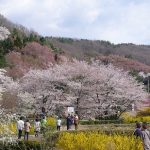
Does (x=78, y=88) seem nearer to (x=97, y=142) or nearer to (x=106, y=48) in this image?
(x=97, y=142)

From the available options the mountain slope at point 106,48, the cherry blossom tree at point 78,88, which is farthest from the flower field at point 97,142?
the mountain slope at point 106,48

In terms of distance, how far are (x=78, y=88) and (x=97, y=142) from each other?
31571 mm

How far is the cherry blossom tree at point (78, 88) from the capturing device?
50.8 meters

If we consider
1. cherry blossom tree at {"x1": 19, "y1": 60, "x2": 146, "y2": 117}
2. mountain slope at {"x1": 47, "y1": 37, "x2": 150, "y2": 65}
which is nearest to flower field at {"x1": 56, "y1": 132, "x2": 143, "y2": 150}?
cherry blossom tree at {"x1": 19, "y1": 60, "x2": 146, "y2": 117}

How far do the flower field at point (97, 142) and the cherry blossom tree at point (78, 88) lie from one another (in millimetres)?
27274

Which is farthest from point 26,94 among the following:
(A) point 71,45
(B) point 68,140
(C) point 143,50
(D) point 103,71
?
(C) point 143,50

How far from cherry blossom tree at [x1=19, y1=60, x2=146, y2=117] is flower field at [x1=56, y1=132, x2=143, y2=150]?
27.3m

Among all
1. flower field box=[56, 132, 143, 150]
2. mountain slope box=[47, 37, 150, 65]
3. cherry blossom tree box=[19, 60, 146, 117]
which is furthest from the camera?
mountain slope box=[47, 37, 150, 65]

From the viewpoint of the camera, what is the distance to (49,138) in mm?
18547

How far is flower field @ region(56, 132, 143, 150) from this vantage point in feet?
55.6

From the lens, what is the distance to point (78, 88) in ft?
165

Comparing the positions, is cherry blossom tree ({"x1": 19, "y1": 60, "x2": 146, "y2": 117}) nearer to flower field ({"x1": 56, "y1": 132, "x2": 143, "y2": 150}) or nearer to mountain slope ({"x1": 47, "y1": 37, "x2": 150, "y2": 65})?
flower field ({"x1": 56, "y1": 132, "x2": 143, "y2": 150})

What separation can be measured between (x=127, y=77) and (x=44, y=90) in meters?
11.8

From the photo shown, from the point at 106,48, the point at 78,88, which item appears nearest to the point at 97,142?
the point at 78,88
